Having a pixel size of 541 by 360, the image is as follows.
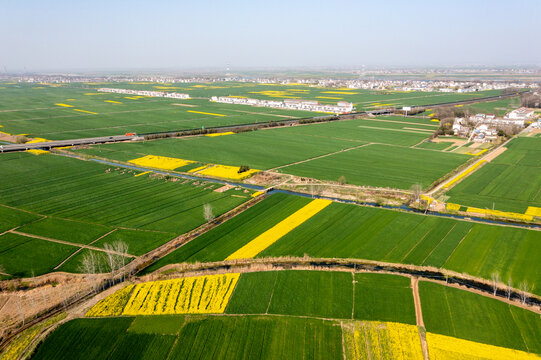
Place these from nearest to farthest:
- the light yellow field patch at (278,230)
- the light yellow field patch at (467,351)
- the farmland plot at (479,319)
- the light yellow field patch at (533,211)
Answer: the light yellow field patch at (467,351)
the farmland plot at (479,319)
the light yellow field patch at (278,230)
the light yellow field patch at (533,211)

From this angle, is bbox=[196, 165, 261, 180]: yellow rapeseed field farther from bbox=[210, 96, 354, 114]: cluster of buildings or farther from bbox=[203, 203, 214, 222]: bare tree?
bbox=[210, 96, 354, 114]: cluster of buildings

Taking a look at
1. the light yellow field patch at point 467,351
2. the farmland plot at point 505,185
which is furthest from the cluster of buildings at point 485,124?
the light yellow field patch at point 467,351

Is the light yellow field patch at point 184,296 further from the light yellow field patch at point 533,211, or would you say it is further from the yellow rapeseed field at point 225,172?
the light yellow field patch at point 533,211

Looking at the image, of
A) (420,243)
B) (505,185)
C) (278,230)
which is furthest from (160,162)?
(505,185)

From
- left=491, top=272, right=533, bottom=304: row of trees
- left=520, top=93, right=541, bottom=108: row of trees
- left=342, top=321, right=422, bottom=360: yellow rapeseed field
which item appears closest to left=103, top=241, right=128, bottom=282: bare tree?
left=342, top=321, right=422, bottom=360: yellow rapeseed field

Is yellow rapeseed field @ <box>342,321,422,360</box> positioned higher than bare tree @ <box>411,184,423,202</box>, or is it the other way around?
bare tree @ <box>411,184,423,202</box>

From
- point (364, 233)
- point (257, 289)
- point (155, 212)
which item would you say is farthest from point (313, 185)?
point (257, 289)
